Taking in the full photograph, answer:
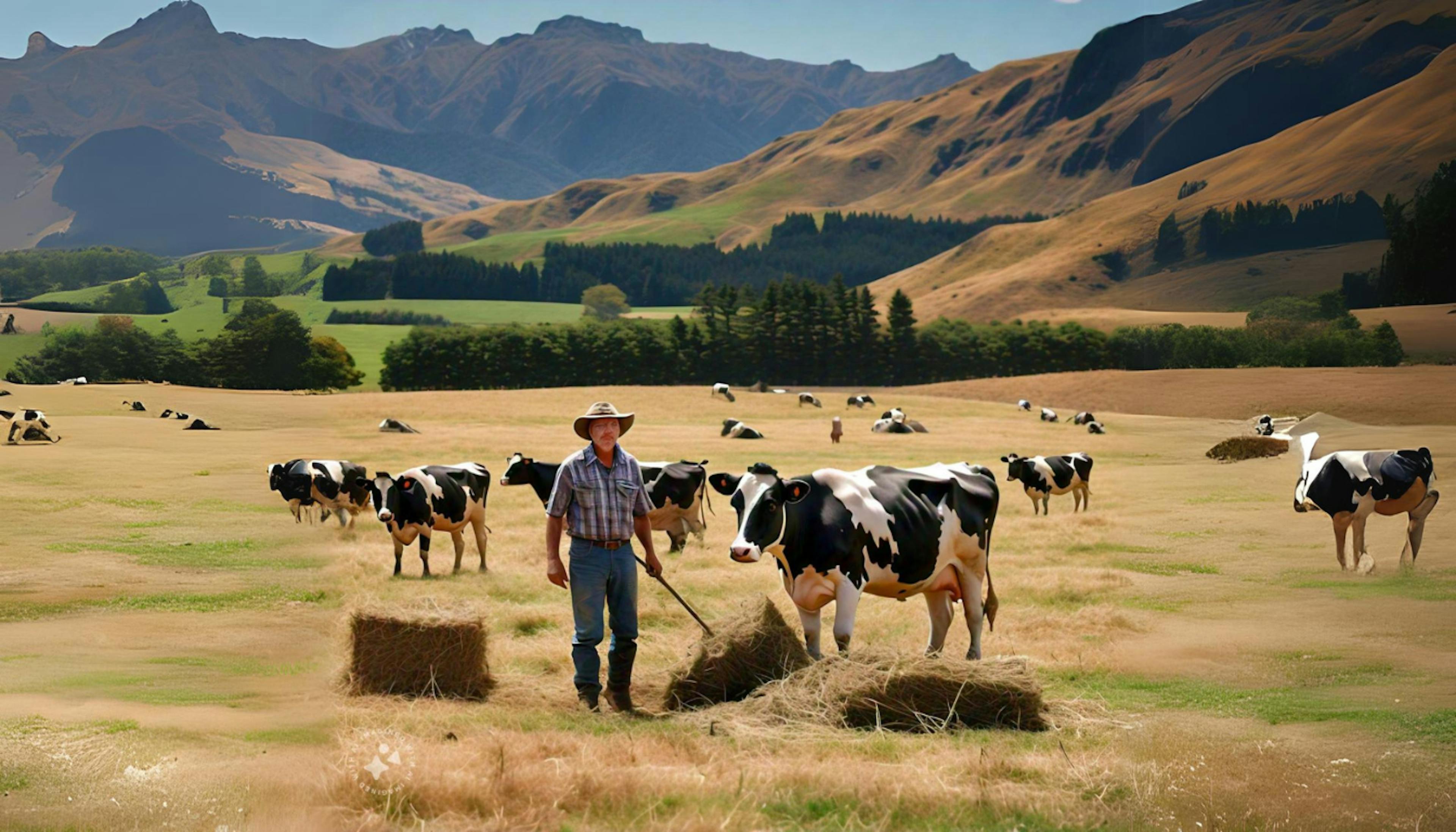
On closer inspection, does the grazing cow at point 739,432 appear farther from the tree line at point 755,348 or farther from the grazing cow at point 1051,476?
the grazing cow at point 1051,476

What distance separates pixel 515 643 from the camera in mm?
14445

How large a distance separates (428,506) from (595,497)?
11.1 metres

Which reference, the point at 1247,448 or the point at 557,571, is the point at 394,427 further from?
the point at 557,571

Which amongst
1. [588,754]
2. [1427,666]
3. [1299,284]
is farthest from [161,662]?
[1299,284]

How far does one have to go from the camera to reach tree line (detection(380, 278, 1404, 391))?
74625 mm

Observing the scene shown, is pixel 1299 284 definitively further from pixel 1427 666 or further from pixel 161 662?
pixel 161 662

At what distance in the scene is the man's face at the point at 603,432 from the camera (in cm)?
1096

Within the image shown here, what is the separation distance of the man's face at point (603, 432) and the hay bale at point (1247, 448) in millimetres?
18679

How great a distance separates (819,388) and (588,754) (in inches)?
3442

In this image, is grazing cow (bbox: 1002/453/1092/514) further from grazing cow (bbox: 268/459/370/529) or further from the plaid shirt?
the plaid shirt

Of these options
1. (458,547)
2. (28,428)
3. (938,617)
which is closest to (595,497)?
(938,617)

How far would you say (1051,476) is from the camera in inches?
1186

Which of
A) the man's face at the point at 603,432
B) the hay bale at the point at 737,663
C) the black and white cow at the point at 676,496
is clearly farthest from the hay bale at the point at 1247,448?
the man's face at the point at 603,432
